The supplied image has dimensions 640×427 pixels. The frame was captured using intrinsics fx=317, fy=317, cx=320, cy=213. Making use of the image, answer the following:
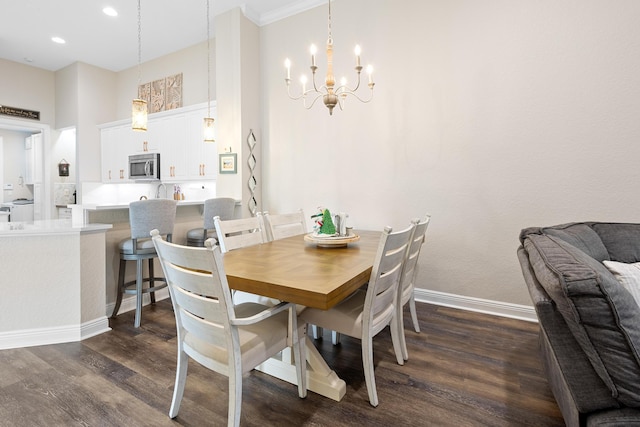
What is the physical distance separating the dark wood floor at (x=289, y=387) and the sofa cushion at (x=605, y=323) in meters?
0.72

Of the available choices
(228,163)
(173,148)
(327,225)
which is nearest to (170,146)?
(173,148)

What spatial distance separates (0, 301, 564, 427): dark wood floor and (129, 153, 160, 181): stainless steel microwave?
3.09 metres

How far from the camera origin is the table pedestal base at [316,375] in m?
1.72

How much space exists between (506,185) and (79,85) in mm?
6588

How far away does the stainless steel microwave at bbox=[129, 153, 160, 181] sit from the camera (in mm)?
4922

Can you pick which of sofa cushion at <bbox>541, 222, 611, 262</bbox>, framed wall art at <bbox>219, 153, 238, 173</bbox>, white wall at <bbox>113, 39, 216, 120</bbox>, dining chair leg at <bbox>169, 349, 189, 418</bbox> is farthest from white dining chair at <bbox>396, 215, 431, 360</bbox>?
white wall at <bbox>113, 39, 216, 120</bbox>

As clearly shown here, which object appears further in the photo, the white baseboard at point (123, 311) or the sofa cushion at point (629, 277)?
the white baseboard at point (123, 311)

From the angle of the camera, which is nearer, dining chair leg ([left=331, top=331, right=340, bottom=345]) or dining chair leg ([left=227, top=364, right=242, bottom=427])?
dining chair leg ([left=227, top=364, right=242, bottom=427])

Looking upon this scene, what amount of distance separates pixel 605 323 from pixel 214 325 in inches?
54.3

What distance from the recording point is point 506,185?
2.76 m

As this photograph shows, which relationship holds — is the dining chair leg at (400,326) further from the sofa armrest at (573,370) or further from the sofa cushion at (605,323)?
the sofa cushion at (605,323)

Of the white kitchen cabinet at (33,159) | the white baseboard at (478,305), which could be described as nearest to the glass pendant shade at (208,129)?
the white baseboard at (478,305)

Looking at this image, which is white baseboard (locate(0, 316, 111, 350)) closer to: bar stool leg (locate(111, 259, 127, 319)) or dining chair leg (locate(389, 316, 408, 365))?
bar stool leg (locate(111, 259, 127, 319))

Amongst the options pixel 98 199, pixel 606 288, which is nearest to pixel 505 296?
pixel 606 288
